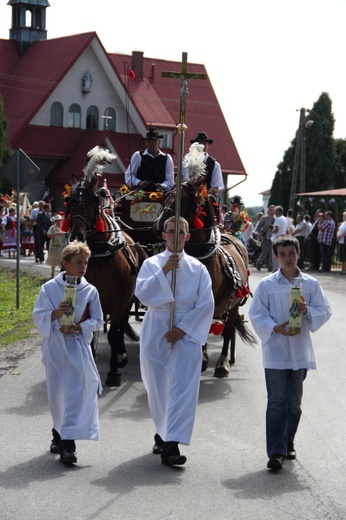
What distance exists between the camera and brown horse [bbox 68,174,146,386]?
1234 cm

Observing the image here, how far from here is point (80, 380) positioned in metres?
8.51

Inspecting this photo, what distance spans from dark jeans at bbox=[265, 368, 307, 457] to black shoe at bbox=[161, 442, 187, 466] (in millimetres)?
662

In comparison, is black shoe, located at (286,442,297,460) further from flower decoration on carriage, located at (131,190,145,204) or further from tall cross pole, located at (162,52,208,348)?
flower decoration on carriage, located at (131,190,145,204)

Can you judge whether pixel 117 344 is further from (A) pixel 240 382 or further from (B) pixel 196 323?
(B) pixel 196 323

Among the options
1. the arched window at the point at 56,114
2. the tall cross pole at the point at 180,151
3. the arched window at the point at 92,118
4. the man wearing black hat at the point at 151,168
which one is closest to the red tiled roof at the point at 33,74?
the arched window at the point at 56,114

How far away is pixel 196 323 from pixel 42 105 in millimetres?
54010

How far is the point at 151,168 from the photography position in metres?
14.5

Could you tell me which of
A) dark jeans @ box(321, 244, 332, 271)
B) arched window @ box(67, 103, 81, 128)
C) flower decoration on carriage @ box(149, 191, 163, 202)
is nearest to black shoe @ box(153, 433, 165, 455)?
flower decoration on carriage @ box(149, 191, 163, 202)

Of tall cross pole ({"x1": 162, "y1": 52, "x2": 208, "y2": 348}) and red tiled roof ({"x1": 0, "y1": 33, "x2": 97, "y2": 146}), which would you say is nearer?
tall cross pole ({"x1": 162, "y1": 52, "x2": 208, "y2": 348})

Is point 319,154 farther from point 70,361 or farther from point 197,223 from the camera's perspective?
point 70,361

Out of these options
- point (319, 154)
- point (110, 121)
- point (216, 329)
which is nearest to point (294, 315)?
point (216, 329)

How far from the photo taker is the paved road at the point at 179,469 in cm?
706

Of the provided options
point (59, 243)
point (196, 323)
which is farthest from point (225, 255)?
point (59, 243)

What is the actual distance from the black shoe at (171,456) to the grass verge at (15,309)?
7.53m
